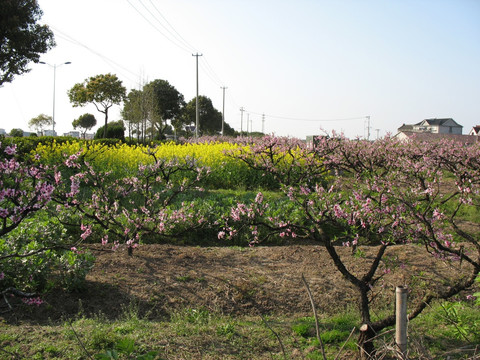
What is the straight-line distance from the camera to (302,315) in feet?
15.2

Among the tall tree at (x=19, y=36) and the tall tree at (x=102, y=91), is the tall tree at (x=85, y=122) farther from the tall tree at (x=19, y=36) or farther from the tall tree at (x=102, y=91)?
the tall tree at (x=19, y=36)

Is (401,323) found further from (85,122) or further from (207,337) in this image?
(85,122)

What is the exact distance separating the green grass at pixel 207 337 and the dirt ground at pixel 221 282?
0.91ft

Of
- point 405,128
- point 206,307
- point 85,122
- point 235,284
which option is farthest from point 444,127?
point 206,307

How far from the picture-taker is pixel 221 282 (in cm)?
524

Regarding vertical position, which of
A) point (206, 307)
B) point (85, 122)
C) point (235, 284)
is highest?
point (85, 122)

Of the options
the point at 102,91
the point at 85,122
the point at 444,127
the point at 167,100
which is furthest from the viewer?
the point at 444,127

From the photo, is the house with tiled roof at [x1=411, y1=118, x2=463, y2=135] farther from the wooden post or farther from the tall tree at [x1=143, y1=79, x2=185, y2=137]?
the wooden post

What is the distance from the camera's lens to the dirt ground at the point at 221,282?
464 cm

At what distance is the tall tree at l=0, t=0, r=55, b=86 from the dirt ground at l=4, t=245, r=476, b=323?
25.5m

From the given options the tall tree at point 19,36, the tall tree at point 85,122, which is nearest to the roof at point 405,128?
the tall tree at point 85,122

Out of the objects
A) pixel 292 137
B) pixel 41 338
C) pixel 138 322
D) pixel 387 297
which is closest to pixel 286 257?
pixel 387 297

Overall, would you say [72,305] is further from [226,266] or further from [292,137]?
[292,137]

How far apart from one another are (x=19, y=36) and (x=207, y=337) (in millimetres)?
28857
